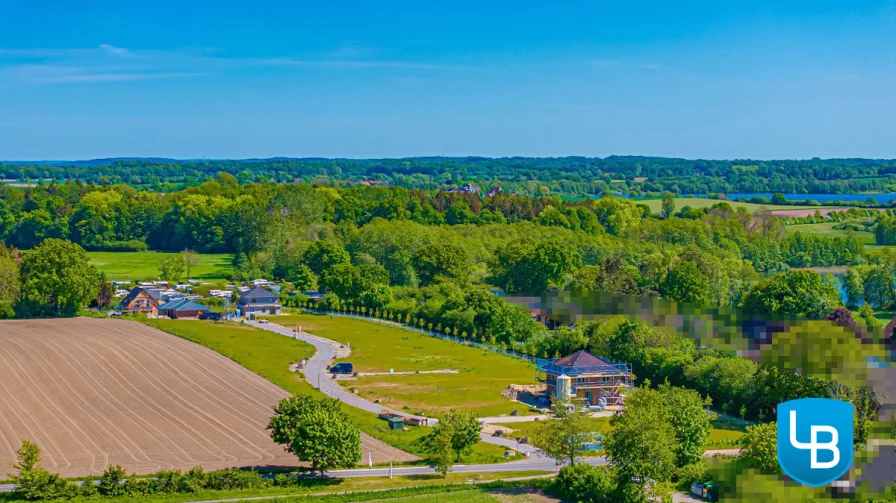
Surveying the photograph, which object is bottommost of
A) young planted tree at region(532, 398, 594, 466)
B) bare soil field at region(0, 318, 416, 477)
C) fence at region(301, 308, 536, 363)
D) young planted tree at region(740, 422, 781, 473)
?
fence at region(301, 308, 536, 363)

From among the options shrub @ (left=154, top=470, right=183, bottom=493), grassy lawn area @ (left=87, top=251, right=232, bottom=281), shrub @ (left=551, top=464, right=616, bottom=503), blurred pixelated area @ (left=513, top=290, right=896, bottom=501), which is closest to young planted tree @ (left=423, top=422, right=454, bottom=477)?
shrub @ (left=551, top=464, right=616, bottom=503)

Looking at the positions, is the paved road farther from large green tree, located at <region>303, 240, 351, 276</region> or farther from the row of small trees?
large green tree, located at <region>303, 240, 351, 276</region>

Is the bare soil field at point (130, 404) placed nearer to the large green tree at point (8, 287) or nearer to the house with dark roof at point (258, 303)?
the large green tree at point (8, 287)

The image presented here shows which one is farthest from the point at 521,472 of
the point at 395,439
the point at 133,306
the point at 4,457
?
the point at 133,306

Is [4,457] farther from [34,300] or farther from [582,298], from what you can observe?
[582,298]

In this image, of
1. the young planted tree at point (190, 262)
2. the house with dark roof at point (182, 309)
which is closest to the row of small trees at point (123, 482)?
the house with dark roof at point (182, 309)

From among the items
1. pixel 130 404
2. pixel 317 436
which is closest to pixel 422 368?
pixel 130 404

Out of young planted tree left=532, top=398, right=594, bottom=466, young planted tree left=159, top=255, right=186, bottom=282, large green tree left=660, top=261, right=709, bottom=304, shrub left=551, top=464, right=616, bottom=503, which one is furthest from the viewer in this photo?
young planted tree left=159, top=255, right=186, bottom=282
